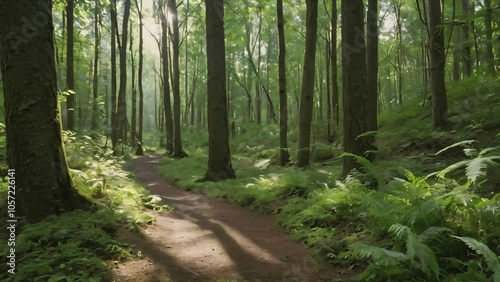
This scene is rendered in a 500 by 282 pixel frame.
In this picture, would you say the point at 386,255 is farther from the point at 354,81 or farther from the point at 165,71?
the point at 165,71

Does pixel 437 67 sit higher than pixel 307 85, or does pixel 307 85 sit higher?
pixel 437 67

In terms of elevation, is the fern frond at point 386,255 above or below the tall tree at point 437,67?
below

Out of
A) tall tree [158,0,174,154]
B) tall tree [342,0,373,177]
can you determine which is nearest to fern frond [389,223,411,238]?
tall tree [342,0,373,177]

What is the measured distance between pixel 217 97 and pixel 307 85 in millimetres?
2900

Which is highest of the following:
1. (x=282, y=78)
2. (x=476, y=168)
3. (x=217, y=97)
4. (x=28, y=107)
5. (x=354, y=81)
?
(x=282, y=78)

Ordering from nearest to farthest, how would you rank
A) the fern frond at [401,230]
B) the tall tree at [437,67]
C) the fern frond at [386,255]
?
the fern frond at [386,255] → the fern frond at [401,230] → the tall tree at [437,67]

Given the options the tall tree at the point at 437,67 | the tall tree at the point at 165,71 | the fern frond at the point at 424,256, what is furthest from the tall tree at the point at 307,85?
the tall tree at the point at 165,71

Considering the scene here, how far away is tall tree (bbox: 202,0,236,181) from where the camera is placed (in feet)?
33.2

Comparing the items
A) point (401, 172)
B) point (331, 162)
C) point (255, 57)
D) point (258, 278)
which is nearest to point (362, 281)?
point (258, 278)

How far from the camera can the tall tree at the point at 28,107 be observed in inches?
Result: 171

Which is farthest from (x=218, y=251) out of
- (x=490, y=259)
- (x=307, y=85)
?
(x=307, y=85)

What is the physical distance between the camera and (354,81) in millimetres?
6805

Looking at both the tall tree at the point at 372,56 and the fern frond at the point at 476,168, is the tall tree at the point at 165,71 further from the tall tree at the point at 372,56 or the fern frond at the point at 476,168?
the fern frond at the point at 476,168

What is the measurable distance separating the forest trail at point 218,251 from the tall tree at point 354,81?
8.12ft
